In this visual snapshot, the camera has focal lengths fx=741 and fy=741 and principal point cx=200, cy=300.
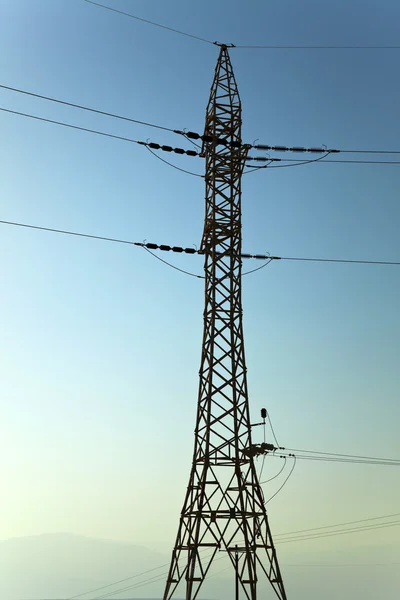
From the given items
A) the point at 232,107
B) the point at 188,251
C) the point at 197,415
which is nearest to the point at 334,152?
the point at 232,107

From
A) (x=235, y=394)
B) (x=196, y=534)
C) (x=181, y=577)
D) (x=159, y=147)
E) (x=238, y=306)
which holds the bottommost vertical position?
(x=181, y=577)

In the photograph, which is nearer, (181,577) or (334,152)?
(181,577)

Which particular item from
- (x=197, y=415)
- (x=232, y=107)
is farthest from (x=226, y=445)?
(x=232, y=107)

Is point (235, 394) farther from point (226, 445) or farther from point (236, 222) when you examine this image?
point (236, 222)

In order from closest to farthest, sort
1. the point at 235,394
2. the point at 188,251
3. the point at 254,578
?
the point at 254,578 < the point at 235,394 < the point at 188,251

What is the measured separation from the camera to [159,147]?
122ft

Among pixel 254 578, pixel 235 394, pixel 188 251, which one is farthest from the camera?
pixel 188 251

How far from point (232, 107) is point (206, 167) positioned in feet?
12.9

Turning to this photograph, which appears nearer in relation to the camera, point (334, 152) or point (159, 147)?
point (159, 147)

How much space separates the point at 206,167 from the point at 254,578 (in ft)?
69.4

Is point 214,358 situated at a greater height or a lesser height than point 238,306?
lesser

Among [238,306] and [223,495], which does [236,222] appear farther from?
[223,495]

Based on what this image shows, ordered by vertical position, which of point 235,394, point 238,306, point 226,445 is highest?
point 238,306

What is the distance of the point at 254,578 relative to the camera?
34281mm
